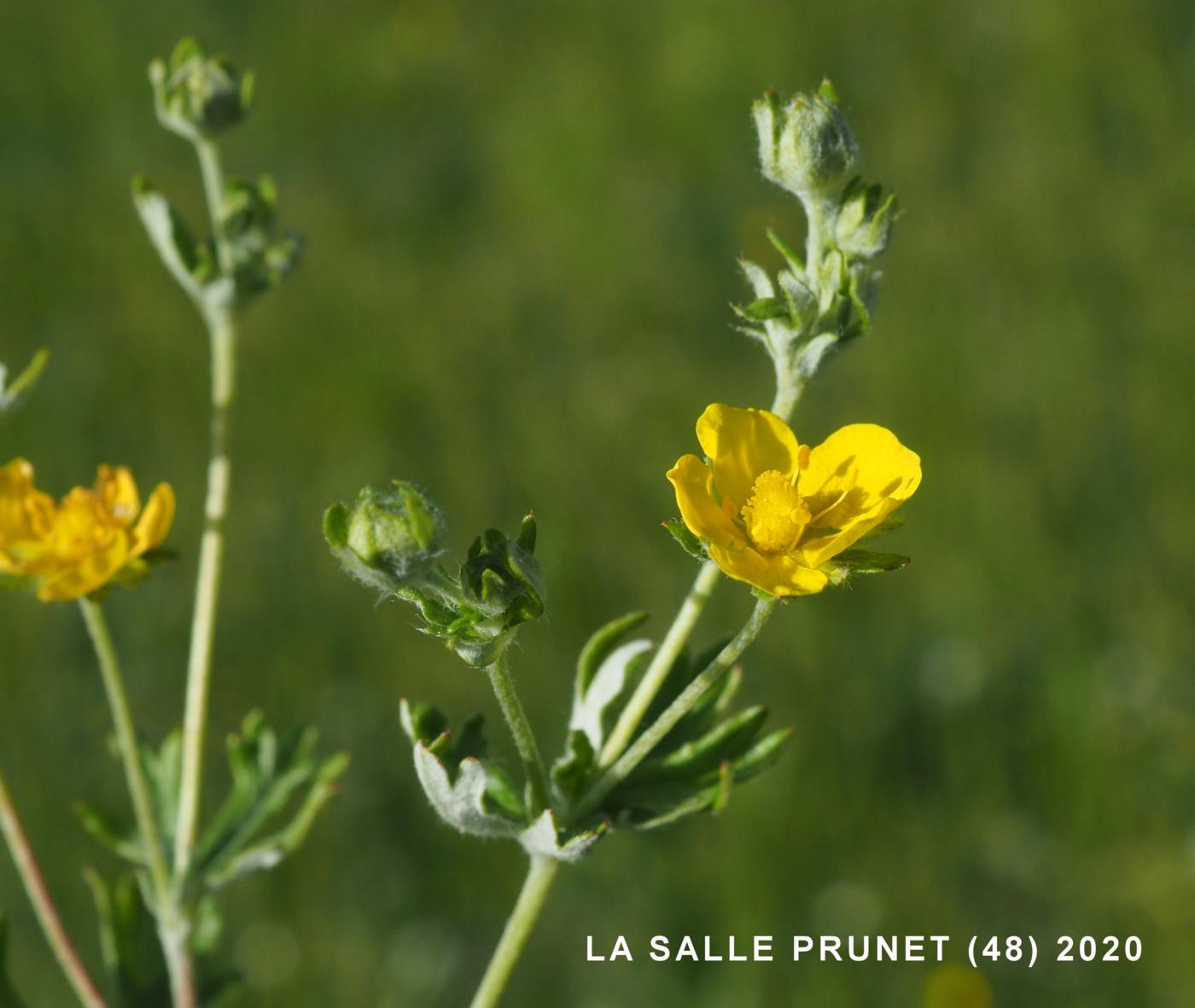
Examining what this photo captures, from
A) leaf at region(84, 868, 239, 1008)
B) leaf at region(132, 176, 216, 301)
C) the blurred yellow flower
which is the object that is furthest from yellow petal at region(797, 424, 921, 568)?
the blurred yellow flower

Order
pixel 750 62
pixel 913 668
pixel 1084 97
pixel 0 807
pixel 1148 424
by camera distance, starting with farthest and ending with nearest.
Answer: pixel 750 62 < pixel 1084 97 < pixel 1148 424 < pixel 913 668 < pixel 0 807

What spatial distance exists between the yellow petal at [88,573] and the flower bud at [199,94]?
89cm

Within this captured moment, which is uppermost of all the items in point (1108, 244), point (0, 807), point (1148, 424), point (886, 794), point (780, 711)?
point (1108, 244)

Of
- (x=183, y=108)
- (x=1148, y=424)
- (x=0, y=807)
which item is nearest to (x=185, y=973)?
(x=0, y=807)

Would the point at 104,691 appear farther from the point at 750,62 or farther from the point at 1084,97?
the point at 1084,97

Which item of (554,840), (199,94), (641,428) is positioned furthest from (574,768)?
(641,428)

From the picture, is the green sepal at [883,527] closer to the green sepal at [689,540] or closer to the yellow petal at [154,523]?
the green sepal at [689,540]

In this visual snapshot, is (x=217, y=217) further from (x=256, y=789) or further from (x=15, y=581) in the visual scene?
(x=256, y=789)

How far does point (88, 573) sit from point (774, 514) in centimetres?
105

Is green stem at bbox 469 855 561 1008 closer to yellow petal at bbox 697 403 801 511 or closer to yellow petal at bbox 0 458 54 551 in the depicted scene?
yellow petal at bbox 697 403 801 511

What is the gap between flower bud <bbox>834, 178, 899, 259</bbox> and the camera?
199 cm

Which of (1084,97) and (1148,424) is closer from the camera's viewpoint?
(1148,424)

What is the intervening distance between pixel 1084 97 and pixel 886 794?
4.43m

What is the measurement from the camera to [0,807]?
7.07 feet
